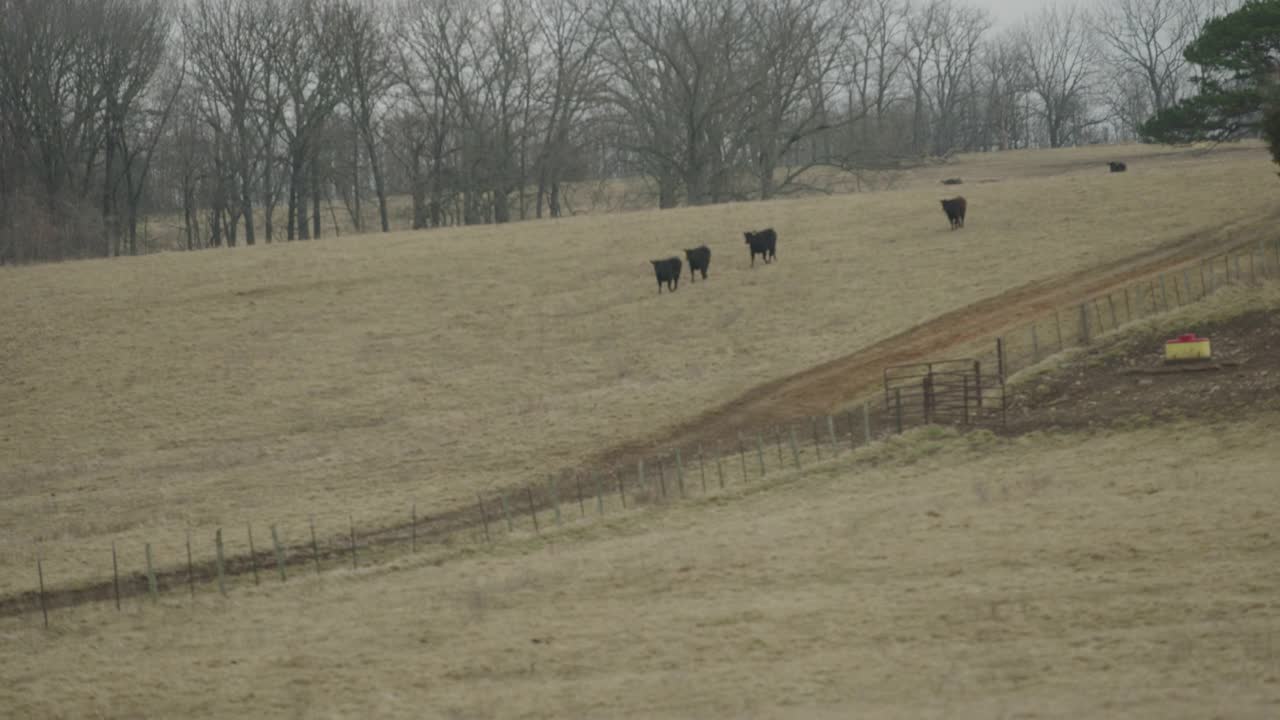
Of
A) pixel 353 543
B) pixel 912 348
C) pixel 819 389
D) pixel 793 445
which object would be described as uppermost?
pixel 912 348

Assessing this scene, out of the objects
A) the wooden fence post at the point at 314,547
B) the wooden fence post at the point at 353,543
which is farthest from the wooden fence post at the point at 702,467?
the wooden fence post at the point at 314,547

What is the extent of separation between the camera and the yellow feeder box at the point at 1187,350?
2602cm

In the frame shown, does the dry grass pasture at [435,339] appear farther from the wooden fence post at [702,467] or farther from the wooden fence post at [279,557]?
the wooden fence post at [702,467]

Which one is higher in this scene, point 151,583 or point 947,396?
point 947,396

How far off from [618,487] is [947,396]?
765cm

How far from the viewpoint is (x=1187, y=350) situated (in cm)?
2606

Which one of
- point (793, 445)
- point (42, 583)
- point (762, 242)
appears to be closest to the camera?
point (42, 583)

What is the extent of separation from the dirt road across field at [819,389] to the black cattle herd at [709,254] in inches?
344

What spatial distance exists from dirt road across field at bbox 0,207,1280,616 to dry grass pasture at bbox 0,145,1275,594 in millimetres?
610

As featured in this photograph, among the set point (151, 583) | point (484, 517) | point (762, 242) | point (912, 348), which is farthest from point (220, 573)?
point (762, 242)

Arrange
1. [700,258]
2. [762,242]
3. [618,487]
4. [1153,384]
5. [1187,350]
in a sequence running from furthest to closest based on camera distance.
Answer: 1. [762,242]
2. [700,258]
3. [1187,350]
4. [1153,384]
5. [618,487]

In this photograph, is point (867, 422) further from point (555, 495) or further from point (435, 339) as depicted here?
point (435, 339)

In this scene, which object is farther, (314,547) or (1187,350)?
→ (1187,350)

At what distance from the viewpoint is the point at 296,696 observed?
49.0ft
